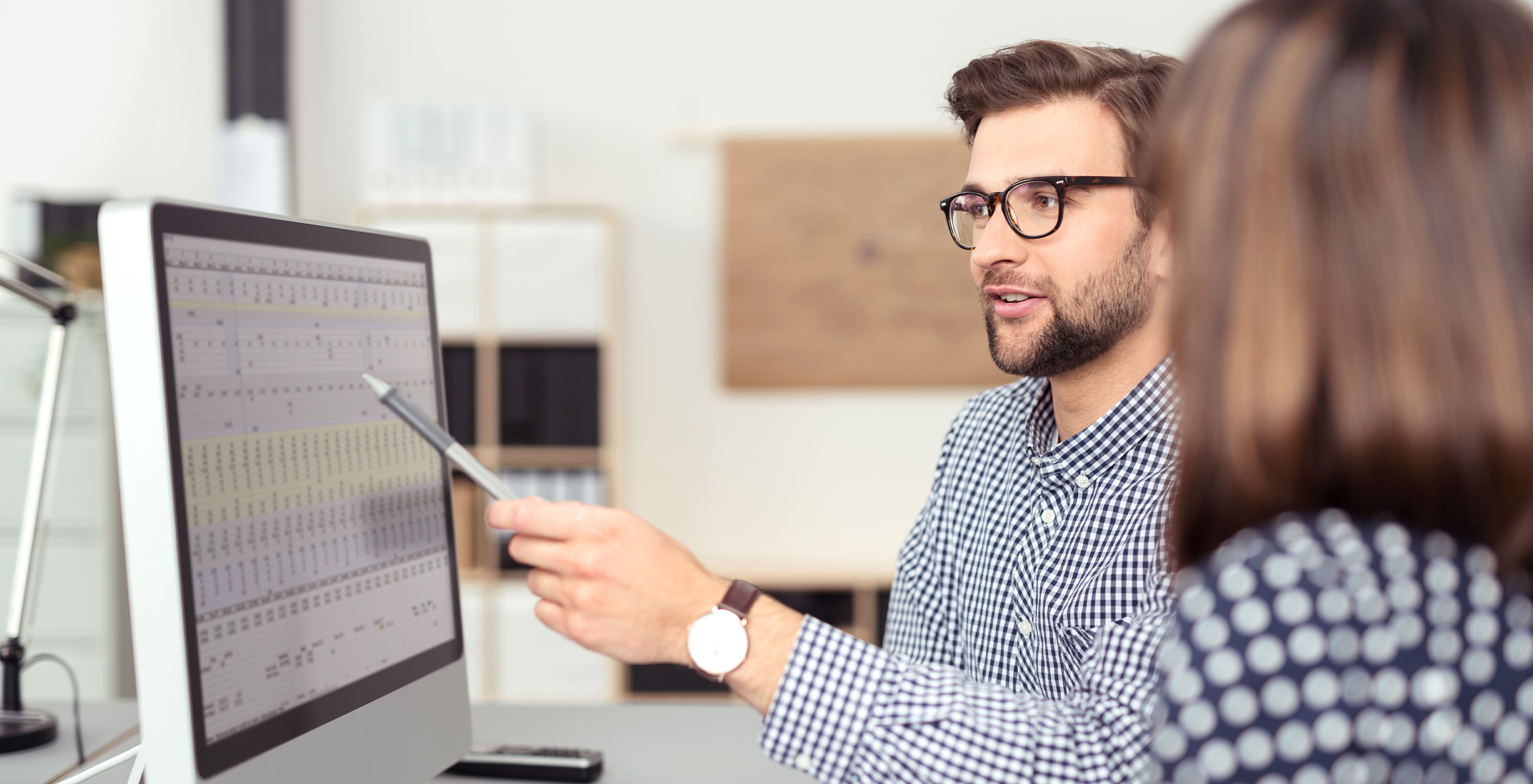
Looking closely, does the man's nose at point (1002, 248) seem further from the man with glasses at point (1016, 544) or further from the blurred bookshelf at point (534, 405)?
the blurred bookshelf at point (534, 405)

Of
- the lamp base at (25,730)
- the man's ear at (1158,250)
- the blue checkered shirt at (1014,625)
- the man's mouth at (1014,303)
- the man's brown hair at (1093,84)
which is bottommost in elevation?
the lamp base at (25,730)

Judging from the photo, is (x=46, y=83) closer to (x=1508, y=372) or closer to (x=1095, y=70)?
(x=1095, y=70)

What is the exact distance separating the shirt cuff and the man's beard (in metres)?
0.61

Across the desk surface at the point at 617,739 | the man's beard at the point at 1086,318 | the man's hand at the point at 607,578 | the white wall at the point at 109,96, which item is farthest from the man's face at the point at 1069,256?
the white wall at the point at 109,96

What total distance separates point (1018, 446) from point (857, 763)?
0.69 m

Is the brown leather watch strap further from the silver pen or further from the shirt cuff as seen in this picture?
the silver pen

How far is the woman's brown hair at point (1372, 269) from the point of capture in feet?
1.96

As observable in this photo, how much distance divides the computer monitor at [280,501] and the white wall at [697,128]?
279cm

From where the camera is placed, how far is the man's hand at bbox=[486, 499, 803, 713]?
835mm

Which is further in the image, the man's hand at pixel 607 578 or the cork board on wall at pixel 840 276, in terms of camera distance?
the cork board on wall at pixel 840 276

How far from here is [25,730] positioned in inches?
50.5

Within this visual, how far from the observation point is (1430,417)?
59 centimetres

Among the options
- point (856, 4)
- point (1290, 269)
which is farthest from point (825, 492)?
point (1290, 269)

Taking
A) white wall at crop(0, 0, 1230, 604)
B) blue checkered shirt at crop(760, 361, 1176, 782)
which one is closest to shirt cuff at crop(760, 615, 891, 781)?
blue checkered shirt at crop(760, 361, 1176, 782)
